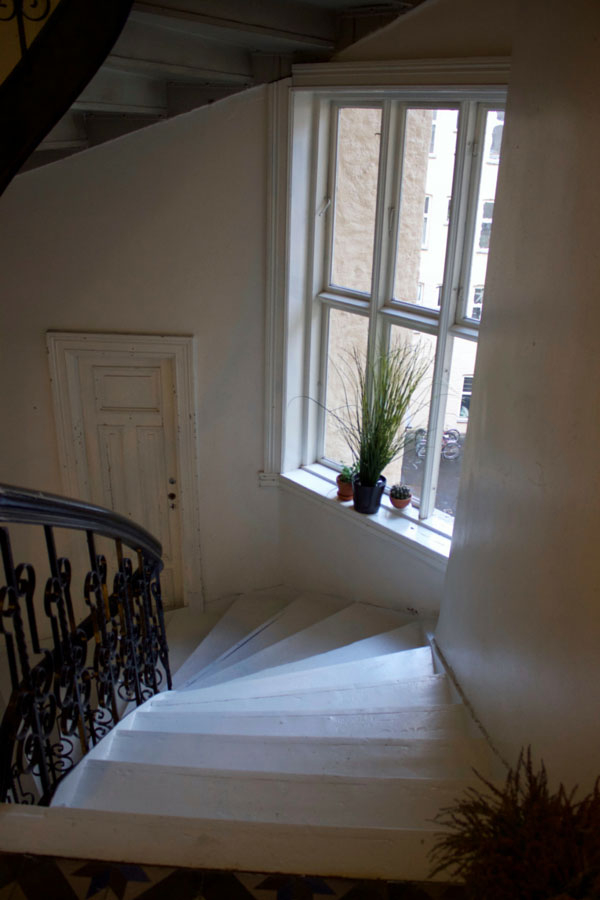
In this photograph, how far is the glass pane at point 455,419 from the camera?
3.47 metres

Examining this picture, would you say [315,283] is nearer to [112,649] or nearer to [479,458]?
[479,458]

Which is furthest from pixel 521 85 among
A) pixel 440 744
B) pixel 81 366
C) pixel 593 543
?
pixel 81 366

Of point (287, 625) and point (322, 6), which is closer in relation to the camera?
point (322, 6)

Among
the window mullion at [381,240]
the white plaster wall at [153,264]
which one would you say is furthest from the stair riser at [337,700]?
the white plaster wall at [153,264]

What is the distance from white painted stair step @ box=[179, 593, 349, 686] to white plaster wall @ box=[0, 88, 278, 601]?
86cm

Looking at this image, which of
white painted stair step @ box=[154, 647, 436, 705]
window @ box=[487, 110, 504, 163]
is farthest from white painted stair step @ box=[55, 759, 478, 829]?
window @ box=[487, 110, 504, 163]

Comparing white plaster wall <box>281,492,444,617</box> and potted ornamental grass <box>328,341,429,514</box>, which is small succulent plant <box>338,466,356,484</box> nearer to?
potted ornamental grass <box>328,341,429,514</box>

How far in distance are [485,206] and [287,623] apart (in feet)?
8.31

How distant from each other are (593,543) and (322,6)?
2.72m

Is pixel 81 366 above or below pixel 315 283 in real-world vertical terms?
below

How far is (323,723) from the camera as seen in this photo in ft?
7.48

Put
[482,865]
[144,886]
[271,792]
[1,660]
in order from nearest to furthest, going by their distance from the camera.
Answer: [482,865] → [144,886] → [271,792] → [1,660]

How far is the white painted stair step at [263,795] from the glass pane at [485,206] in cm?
211

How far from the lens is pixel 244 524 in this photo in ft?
14.8
